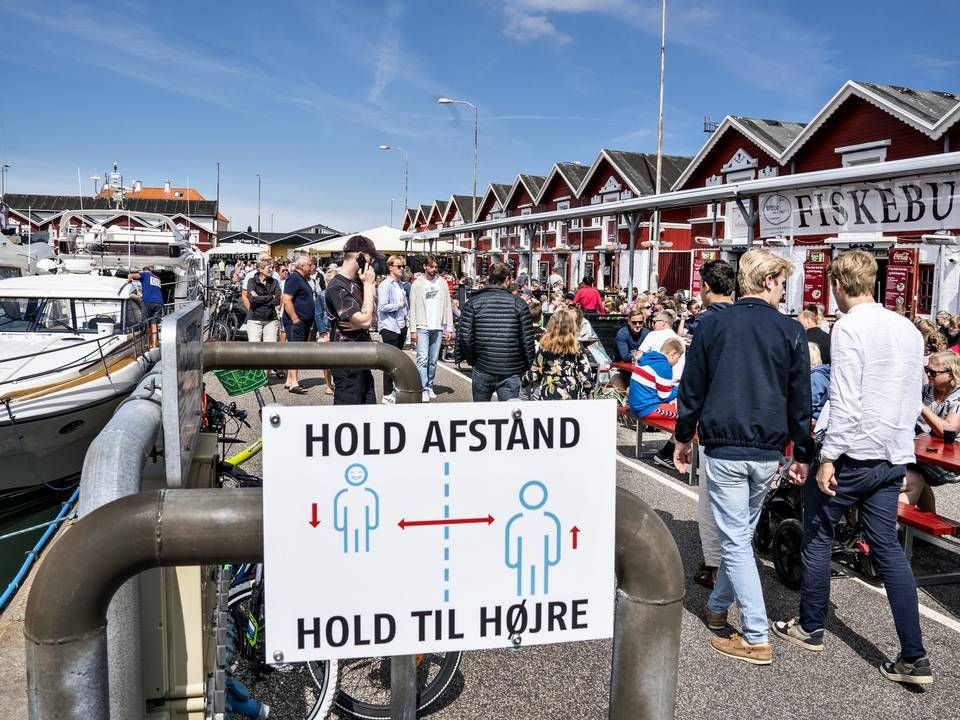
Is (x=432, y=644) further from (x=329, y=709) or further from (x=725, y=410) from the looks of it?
(x=725, y=410)

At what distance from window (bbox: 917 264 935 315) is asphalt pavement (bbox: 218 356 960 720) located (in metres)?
16.8

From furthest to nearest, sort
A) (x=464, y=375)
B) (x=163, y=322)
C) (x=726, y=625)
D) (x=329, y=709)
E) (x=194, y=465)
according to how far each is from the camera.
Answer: (x=464, y=375), (x=726, y=625), (x=329, y=709), (x=194, y=465), (x=163, y=322)

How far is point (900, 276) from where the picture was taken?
18000 mm

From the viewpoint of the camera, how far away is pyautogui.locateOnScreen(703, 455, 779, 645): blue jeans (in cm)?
383

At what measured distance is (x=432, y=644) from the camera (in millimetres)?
1468

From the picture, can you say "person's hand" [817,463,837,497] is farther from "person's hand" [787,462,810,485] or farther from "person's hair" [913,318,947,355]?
"person's hair" [913,318,947,355]

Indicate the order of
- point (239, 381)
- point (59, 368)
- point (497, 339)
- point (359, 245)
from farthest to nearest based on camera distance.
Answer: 1. point (59, 368)
2. point (497, 339)
3. point (359, 245)
4. point (239, 381)

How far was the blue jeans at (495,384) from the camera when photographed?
7102mm

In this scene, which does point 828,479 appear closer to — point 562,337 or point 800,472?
point 800,472

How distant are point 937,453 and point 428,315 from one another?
264 inches

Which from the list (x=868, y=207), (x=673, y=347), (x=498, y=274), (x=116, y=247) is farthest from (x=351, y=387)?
(x=116, y=247)

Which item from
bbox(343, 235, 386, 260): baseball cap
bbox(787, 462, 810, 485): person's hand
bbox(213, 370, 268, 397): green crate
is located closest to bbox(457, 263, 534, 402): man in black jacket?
bbox(343, 235, 386, 260): baseball cap

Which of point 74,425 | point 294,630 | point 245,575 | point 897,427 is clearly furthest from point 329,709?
point 74,425

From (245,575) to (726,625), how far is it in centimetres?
246
